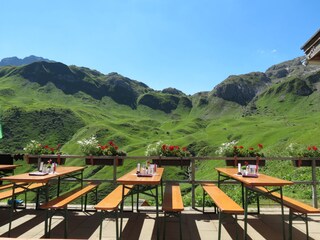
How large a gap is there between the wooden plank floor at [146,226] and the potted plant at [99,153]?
1581 millimetres

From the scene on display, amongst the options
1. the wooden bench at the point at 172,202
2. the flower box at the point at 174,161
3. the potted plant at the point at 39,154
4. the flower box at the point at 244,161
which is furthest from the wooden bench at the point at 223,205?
the potted plant at the point at 39,154

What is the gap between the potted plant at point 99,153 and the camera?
938 cm

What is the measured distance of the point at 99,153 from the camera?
9531mm

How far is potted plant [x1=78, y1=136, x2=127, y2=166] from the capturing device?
9.38 meters

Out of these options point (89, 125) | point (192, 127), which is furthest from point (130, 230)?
point (192, 127)

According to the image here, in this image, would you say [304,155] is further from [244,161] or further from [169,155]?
[169,155]

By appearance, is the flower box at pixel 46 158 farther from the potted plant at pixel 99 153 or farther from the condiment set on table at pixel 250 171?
the condiment set on table at pixel 250 171

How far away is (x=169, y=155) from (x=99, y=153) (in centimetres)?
213

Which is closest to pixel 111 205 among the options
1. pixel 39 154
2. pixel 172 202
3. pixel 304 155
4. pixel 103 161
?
pixel 172 202

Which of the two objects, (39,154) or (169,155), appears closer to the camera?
(169,155)

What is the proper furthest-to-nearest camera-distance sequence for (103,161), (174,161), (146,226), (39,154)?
(39,154), (103,161), (174,161), (146,226)

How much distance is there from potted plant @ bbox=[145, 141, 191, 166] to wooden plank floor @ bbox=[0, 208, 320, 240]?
4.86 ft

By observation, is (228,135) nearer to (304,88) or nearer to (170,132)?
(170,132)

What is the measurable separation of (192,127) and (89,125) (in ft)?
177
